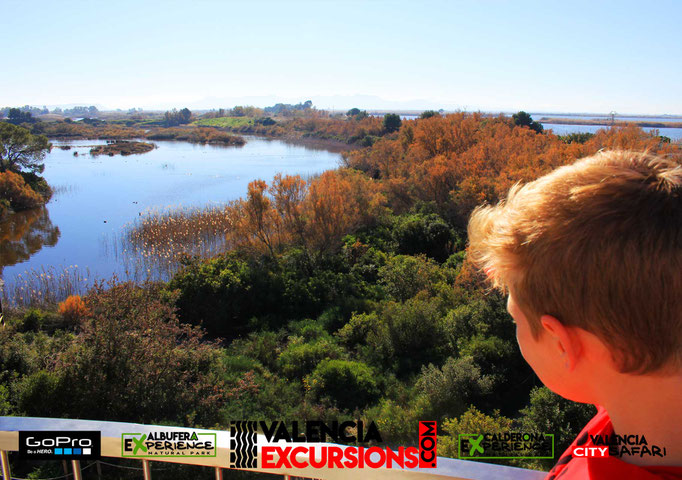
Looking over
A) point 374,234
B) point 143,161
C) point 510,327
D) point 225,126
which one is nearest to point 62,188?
point 143,161

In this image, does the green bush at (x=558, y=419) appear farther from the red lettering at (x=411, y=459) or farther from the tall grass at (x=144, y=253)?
the tall grass at (x=144, y=253)

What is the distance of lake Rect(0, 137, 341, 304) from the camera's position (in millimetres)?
18312

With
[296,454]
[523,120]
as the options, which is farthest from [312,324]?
[523,120]

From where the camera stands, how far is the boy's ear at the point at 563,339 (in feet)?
2.17

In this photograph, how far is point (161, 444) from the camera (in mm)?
1246

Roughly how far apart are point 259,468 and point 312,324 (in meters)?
11.6

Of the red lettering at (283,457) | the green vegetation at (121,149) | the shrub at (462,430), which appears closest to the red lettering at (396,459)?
the red lettering at (283,457)

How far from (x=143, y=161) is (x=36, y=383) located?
41768 millimetres

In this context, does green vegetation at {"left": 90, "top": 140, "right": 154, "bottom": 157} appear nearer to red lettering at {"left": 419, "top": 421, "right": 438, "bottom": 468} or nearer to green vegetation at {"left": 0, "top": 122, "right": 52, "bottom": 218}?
green vegetation at {"left": 0, "top": 122, "right": 52, "bottom": 218}

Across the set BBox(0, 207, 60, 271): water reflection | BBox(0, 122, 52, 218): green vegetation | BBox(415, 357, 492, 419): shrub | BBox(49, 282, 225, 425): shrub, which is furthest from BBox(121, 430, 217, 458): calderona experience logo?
BBox(0, 122, 52, 218): green vegetation

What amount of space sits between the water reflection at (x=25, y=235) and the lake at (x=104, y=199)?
0.12 feet

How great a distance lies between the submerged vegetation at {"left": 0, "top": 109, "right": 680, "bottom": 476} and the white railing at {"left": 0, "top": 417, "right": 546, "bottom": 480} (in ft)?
4.05

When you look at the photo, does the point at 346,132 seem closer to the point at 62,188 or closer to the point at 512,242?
the point at 62,188

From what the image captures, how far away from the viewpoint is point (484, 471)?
3.51 feet
